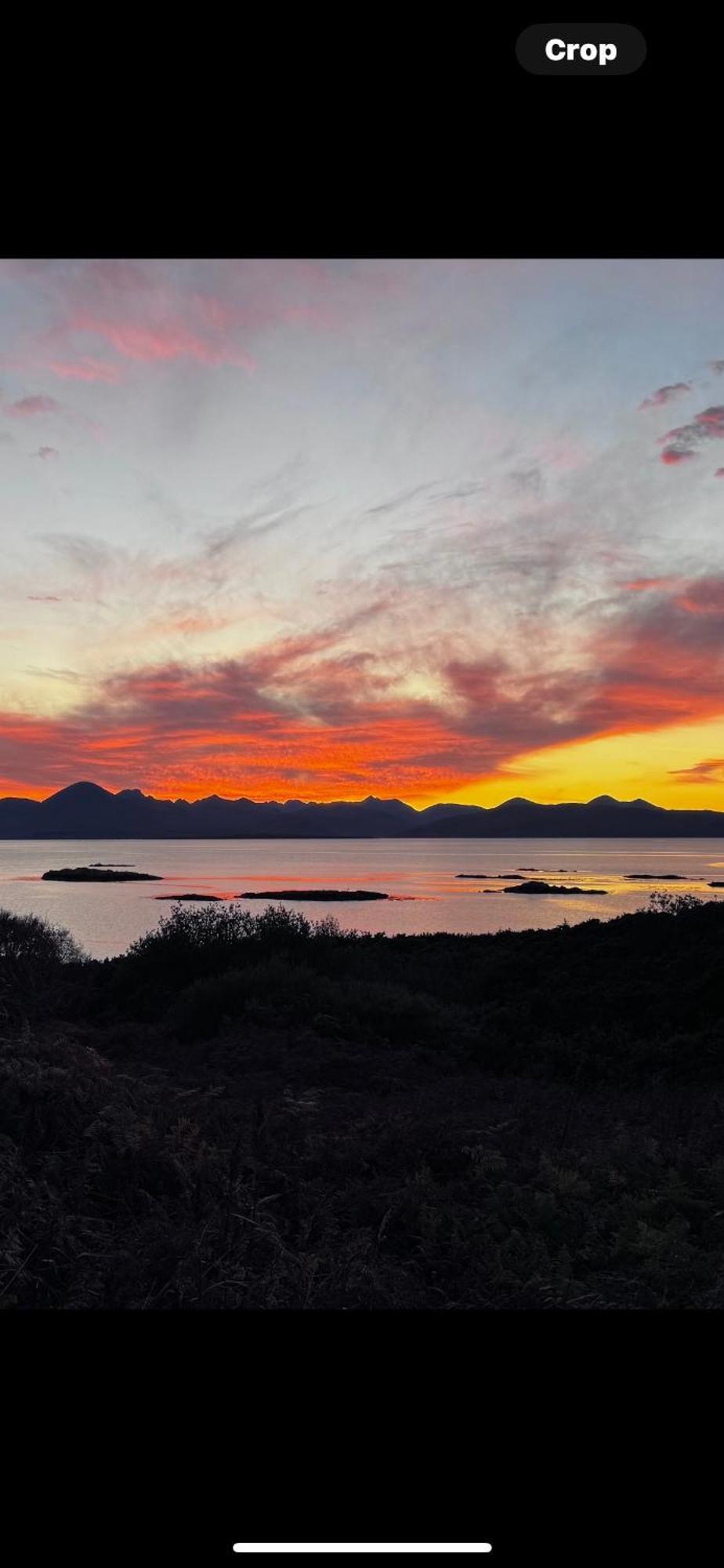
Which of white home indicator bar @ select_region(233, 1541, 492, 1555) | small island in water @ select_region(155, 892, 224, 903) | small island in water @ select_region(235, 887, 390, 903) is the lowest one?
small island in water @ select_region(155, 892, 224, 903)

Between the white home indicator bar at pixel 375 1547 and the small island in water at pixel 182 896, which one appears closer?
the white home indicator bar at pixel 375 1547

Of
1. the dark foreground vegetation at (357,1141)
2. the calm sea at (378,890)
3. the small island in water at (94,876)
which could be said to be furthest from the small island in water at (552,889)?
the dark foreground vegetation at (357,1141)

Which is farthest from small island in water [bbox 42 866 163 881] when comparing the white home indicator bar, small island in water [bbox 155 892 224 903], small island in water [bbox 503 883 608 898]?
the white home indicator bar

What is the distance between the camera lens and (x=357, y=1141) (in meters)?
7.68

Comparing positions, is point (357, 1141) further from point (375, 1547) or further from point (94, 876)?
point (94, 876)

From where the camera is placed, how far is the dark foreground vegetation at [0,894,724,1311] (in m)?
4.49

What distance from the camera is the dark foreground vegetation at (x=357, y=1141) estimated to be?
4492 mm

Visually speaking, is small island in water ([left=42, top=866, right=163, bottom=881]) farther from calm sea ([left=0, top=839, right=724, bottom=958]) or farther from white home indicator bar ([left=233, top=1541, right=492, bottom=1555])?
white home indicator bar ([left=233, top=1541, right=492, bottom=1555])

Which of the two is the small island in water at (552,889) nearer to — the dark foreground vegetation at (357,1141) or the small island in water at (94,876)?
the small island in water at (94,876)

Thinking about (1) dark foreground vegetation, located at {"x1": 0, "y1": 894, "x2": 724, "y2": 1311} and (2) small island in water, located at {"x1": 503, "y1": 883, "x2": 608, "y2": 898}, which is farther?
(2) small island in water, located at {"x1": 503, "y1": 883, "x2": 608, "y2": 898}

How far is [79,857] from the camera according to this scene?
463 feet
